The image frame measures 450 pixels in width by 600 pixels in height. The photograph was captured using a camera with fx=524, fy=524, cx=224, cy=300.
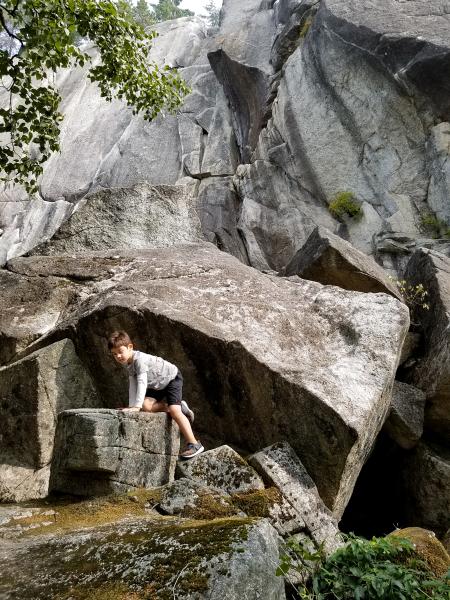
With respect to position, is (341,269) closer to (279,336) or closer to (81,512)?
(279,336)

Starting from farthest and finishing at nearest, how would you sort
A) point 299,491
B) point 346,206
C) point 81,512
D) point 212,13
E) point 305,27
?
point 212,13, point 305,27, point 346,206, point 299,491, point 81,512

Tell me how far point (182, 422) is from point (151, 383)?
28.4 inches

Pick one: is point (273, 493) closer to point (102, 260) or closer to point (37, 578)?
point (37, 578)

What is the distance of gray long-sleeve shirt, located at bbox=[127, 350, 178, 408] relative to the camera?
269 inches

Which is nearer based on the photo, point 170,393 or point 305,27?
point 170,393

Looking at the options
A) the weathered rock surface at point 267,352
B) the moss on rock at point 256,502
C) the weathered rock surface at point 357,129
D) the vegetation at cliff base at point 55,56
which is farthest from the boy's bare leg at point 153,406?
the weathered rock surface at point 357,129

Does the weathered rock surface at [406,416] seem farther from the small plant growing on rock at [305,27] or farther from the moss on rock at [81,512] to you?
the small plant growing on rock at [305,27]

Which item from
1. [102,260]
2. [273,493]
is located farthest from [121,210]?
[273,493]

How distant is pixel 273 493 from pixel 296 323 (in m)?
3.18

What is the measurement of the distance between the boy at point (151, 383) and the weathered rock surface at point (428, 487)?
5.08 metres

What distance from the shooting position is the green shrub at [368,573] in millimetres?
4609

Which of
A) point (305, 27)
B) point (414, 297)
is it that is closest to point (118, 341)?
point (414, 297)

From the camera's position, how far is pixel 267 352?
7.73m

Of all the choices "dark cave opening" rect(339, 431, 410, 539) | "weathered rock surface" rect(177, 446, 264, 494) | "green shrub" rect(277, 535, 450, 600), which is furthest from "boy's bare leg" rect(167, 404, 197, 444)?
"dark cave opening" rect(339, 431, 410, 539)
